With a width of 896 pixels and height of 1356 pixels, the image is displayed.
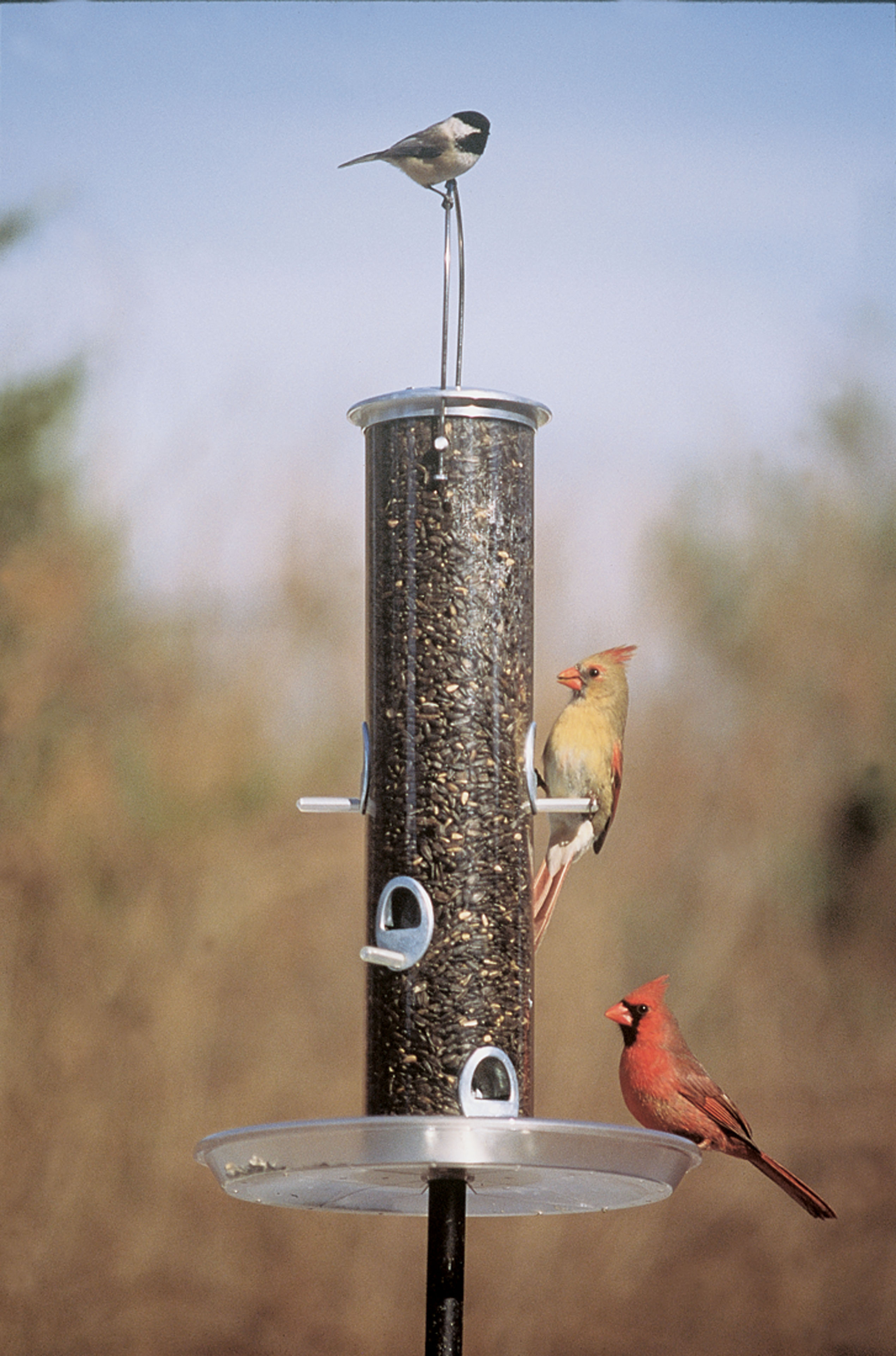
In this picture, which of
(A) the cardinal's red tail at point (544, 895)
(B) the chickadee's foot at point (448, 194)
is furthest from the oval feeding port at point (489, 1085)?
(B) the chickadee's foot at point (448, 194)

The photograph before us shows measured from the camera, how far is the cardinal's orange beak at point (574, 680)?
2.88 m

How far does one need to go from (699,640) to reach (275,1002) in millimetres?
2192

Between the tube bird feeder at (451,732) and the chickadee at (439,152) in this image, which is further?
the chickadee at (439,152)

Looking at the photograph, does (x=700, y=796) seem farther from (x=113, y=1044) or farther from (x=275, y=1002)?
(x=113, y=1044)

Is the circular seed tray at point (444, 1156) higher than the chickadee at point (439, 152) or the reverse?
the reverse

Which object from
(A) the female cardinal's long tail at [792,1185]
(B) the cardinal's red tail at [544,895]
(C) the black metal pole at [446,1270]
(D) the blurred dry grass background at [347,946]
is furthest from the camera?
(D) the blurred dry grass background at [347,946]

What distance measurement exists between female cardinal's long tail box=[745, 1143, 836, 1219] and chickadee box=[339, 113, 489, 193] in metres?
1.61

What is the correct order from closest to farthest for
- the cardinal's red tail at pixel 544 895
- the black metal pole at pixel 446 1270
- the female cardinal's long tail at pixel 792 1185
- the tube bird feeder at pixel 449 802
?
the black metal pole at pixel 446 1270, the tube bird feeder at pixel 449 802, the female cardinal's long tail at pixel 792 1185, the cardinal's red tail at pixel 544 895

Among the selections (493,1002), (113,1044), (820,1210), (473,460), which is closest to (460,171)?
(473,460)

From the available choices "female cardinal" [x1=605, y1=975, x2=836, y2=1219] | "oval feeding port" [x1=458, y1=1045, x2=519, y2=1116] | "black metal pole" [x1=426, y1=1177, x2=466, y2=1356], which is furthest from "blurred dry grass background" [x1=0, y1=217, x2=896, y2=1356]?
"black metal pole" [x1=426, y1=1177, x2=466, y2=1356]

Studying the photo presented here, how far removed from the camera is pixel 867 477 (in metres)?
6.67

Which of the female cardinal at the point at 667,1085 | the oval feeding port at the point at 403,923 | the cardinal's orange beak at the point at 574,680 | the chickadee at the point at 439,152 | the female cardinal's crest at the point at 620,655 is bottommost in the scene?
the female cardinal at the point at 667,1085

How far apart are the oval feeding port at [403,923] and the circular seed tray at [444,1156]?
283mm

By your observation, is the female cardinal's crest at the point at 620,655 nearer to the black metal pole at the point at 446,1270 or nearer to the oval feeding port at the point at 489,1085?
the oval feeding port at the point at 489,1085
